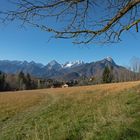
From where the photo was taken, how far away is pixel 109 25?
751cm

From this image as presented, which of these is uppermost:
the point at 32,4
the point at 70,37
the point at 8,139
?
the point at 32,4

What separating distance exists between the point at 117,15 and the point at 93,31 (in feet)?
2.27

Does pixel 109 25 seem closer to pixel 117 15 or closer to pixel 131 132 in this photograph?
pixel 117 15

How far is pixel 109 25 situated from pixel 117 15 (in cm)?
35

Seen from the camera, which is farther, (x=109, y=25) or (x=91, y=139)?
(x=91, y=139)

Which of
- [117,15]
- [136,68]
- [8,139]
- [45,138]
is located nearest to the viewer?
[117,15]

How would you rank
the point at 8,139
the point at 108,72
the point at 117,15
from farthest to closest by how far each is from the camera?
the point at 108,72 → the point at 8,139 → the point at 117,15

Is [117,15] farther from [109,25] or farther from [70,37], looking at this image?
[70,37]

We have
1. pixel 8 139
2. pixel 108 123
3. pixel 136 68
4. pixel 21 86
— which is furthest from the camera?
pixel 136 68

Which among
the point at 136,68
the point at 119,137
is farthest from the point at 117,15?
the point at 136,68

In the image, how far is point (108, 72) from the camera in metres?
134

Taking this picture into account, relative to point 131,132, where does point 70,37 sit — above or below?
above

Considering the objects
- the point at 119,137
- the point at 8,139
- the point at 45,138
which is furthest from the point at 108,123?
the point at 8,139

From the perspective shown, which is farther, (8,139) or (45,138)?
(8,139)
